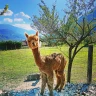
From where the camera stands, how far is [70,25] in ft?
19.4

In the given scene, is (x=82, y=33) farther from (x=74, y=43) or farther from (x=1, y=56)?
(x=1, y=56)

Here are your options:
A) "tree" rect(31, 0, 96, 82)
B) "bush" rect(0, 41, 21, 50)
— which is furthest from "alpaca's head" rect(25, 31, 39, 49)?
"bush" rect(0, 41, 21, 50)

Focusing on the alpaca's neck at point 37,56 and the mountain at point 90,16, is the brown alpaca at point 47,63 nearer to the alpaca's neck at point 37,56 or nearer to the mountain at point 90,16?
the alpaca's neck at point 37,56

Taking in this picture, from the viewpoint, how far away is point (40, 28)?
19.4 ft

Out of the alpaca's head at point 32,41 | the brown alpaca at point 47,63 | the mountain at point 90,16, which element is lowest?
the brown alpaca at point 47,63

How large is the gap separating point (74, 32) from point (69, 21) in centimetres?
30

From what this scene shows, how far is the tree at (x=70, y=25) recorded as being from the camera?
5668mm

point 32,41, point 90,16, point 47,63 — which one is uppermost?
point 90,16

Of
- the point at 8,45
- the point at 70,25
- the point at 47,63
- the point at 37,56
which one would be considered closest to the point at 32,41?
the point at 37,56

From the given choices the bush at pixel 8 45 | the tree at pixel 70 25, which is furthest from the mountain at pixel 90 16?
the bush at pixel 8 45

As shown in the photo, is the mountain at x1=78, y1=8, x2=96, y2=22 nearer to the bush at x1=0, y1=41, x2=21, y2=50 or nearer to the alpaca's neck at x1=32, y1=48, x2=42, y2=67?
the alpaca's neck at x1=32, y1=48, x2=42, y2=67

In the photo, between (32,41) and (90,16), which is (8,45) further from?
(32,41)

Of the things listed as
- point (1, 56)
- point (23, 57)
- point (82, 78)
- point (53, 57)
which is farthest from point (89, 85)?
point (1, 56)

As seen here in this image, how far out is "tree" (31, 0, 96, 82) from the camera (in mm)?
5668
